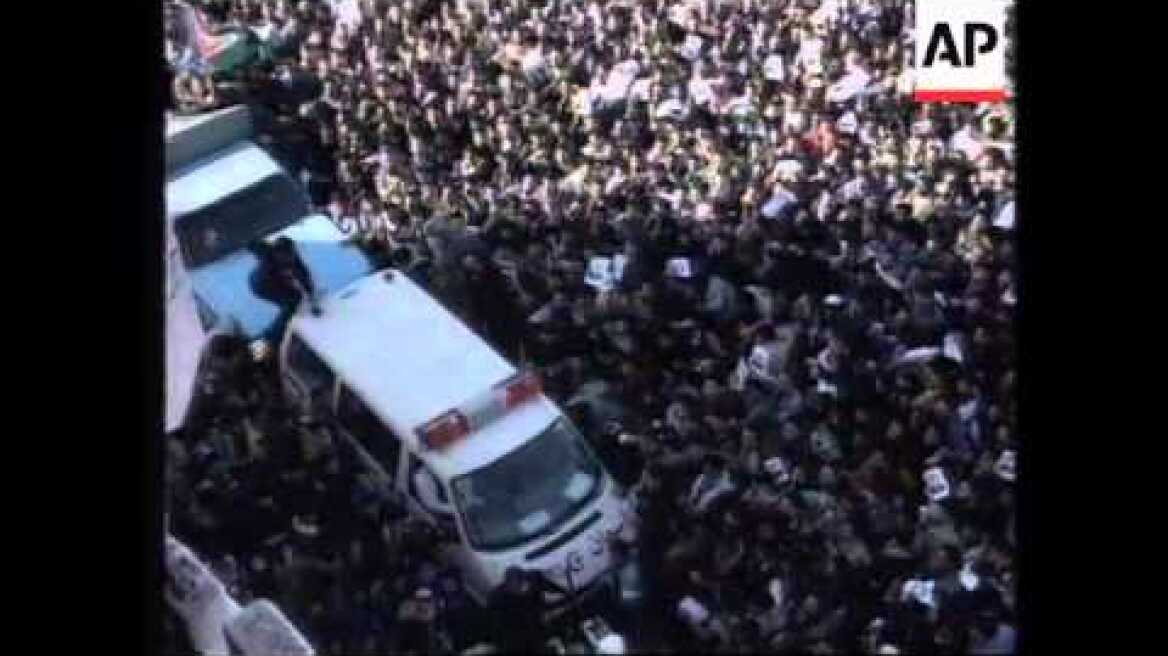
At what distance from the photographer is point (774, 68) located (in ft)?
16.4

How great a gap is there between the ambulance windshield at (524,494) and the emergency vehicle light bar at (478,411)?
10 cm

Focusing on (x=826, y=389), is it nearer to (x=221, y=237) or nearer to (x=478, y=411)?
(x=478, y=411)

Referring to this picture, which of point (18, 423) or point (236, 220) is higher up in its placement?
point (236, 220)

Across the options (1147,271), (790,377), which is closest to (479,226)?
(790,377)

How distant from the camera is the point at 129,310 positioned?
4.97 m

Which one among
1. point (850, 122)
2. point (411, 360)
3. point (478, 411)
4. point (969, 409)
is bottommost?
point (969, 409)

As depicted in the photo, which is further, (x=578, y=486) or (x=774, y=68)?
(x=774, y=68)

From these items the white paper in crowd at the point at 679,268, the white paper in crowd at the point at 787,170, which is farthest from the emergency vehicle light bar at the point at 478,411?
the white paper in crowd at the point at 787,170

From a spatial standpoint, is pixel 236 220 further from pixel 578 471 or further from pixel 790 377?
pixel 790 377

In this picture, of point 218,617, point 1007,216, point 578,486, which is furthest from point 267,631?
point 1007,216

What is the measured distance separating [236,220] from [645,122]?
3.37 feet

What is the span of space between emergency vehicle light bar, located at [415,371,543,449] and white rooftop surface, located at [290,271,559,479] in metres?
0.01

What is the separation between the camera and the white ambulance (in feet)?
15.8

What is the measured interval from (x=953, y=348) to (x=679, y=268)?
690mm
